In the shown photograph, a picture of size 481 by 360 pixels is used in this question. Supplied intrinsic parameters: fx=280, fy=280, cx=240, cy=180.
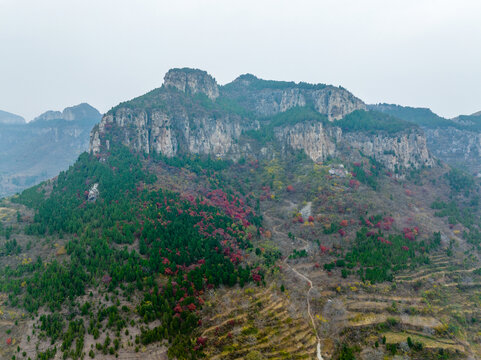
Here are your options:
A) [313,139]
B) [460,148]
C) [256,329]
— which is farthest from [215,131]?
[460,148]

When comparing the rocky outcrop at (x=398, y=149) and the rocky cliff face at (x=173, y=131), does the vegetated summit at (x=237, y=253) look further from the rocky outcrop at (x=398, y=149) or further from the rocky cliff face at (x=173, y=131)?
the rocky outcrop at (x=398, y=149)

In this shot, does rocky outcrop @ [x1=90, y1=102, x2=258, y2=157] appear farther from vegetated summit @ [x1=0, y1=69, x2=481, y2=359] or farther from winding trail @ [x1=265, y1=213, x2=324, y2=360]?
winding trail @ [x1=265, y1=213, x2=324, y2=360]

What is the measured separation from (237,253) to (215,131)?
10054cm

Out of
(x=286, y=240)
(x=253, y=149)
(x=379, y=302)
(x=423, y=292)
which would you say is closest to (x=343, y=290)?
A: (x=379, y=302)

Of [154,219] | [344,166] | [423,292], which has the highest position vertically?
[344,166]

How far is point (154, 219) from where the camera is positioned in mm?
83562

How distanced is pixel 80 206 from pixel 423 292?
10035cm

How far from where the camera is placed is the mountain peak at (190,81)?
591ft

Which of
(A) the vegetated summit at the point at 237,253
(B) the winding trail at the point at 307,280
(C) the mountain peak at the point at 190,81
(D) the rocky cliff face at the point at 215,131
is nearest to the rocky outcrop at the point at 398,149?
(D) the rocky cliff face at the point at 215,131

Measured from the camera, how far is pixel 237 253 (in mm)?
79688

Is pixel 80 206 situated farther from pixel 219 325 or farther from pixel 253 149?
pixel 253 149

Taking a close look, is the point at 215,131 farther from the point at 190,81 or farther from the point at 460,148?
the point at 460,148

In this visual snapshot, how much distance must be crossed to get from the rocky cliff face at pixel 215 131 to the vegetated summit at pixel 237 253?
1.17 meters

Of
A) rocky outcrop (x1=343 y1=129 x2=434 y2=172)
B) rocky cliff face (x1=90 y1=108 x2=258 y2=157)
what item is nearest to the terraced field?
rocky cliff face (x1=90 y1=108 x2=258 y2=157)
